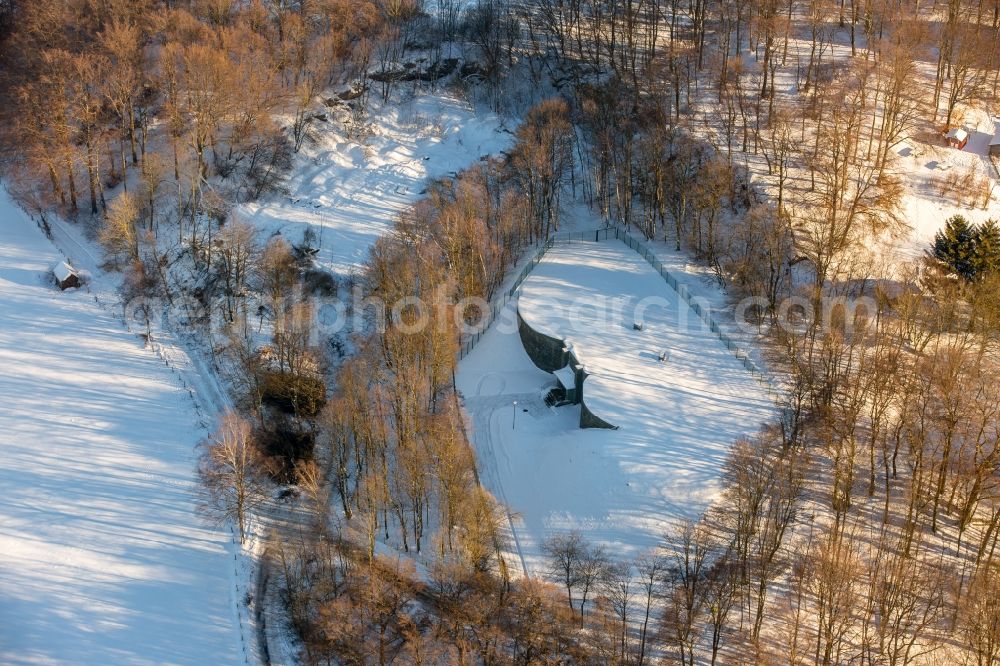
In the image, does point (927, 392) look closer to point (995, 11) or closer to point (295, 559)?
point (295, 559)

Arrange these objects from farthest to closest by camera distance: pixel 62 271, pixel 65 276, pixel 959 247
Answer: pixel 62 271 < pixel 65 276 < pixel 959 247

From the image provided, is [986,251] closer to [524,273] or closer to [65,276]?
[524,273]

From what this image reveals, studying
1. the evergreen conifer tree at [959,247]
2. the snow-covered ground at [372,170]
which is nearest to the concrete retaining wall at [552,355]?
the snow-covered ground at [372,170]

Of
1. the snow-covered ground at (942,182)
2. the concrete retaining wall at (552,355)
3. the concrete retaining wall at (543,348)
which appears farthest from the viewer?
the snow-covered ground at (942,182)

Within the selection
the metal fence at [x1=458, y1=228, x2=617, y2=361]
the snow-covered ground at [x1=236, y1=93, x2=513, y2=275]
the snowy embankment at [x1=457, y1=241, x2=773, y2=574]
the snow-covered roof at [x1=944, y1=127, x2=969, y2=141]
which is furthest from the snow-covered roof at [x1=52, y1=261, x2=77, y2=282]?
the snow-covered roof at [x1=944, y1=127, x2=969, y2=141]

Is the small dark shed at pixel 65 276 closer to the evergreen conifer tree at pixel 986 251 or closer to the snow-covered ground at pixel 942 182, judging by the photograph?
the snow-covered ground at pixel 942 182

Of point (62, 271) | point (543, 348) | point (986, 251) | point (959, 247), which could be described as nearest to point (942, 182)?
point (959, 247)
